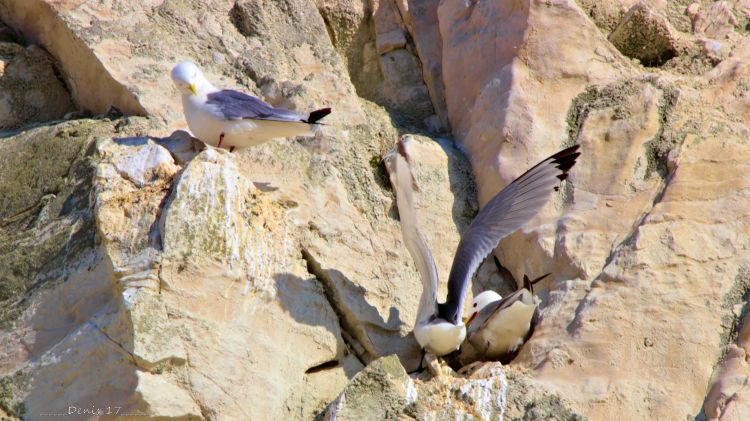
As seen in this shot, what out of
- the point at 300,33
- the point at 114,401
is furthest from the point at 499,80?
the point at 114,401

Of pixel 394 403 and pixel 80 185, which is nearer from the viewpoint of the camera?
pixel 394 403

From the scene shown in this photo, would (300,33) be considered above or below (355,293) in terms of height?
above

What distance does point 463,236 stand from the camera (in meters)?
5.07

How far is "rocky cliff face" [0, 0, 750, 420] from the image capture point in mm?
4316

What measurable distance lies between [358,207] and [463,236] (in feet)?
1.94

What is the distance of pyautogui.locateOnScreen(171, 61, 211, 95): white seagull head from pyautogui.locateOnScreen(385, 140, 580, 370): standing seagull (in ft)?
3.37

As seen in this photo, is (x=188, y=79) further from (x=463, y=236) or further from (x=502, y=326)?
(x=502, y=326)

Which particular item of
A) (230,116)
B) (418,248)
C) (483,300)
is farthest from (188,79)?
(483,300)

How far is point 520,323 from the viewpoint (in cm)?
471

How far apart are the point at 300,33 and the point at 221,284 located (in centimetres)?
224

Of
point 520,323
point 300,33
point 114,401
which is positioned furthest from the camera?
point 300,33

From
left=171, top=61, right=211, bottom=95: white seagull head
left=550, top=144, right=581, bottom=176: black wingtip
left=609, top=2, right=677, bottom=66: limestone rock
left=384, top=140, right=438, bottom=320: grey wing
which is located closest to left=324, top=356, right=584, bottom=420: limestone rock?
left=384, top=140, right=438, bottom=320: grey wing

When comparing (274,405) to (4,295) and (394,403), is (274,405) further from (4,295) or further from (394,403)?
(4,295)

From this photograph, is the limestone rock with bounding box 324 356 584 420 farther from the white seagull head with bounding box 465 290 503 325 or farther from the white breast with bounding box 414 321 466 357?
the white seagull head with bounding box 465 290 503 325
